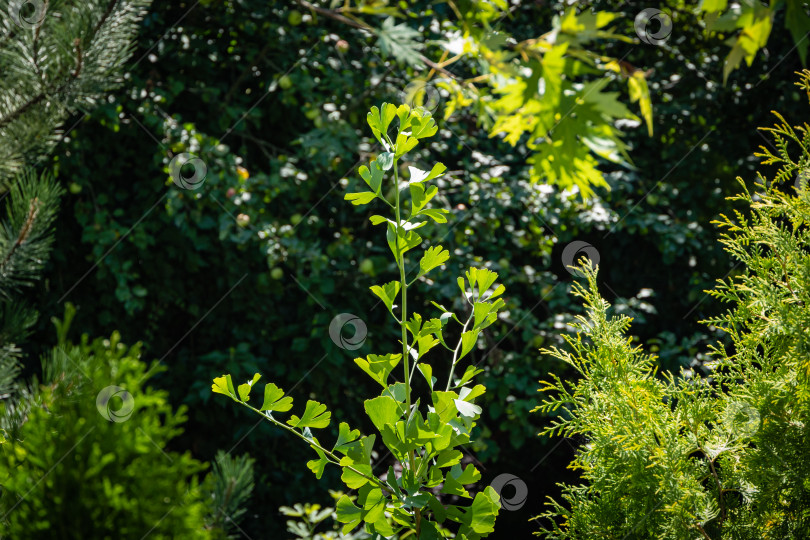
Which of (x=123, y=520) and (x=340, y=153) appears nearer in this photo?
(x=123, y=520)

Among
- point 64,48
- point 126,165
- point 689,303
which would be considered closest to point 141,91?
point 126,165

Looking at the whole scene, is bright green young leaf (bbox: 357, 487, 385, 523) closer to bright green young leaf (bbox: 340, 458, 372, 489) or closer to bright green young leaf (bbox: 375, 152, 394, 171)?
bright green young leaf (bbox: 340, 458, 372, 489)

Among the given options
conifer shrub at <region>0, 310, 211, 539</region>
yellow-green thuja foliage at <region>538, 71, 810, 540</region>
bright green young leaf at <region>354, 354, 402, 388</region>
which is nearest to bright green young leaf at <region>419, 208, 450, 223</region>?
bright green young leaf at <region>354, 354, 402, 388</region>

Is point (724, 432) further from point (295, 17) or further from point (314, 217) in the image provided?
point (295, 17)

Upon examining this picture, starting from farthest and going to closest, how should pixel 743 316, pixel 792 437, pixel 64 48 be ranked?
pixel 64 48 → pixel 743 316 → pixel 792 437

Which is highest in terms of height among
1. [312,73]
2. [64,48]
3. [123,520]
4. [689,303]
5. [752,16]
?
[752,16]

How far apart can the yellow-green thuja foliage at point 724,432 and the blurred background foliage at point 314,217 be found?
1.78 m

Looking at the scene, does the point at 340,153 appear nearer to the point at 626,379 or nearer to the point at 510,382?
the point at 510,382

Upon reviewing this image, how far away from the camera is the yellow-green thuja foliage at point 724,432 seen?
992 millimetres

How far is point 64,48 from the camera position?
1.57 m

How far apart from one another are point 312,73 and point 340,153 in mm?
648

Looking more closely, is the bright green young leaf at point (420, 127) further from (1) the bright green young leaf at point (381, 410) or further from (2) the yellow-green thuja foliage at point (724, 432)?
(2) the yellow-green thuja foliage at point (724, 432)

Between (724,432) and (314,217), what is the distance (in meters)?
2.34

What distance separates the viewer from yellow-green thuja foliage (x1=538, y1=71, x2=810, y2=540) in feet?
3.26
